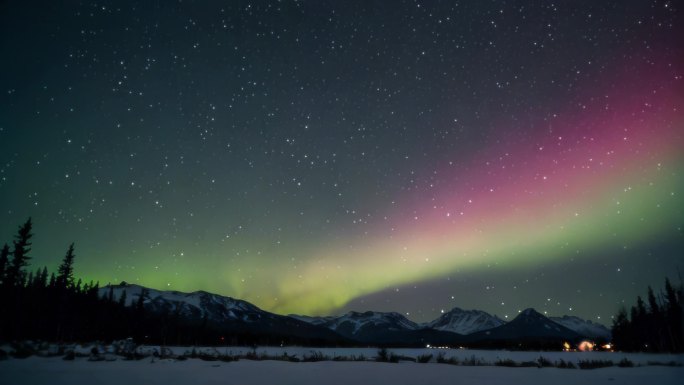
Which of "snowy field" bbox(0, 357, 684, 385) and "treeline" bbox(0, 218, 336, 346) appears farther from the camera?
"treeline" bbox(0, 218, 336, 346)

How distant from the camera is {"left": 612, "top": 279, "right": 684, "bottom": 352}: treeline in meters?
83.2

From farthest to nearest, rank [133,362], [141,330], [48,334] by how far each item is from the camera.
Answer: [141,330]
[48,334]
[133,362]

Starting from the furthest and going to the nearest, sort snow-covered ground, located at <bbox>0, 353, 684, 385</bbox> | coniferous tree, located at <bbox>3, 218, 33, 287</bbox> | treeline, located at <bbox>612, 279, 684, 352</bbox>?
treeline, located at <bbox>612, 279, 684, 352</bbox>, coniferous tree, located at <bbox>3, 218, 33, 287</bbox>, snow-covered ground, located at <bbox>0, 353, 684, 385</bbox>

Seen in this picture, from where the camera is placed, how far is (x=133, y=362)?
17812mm

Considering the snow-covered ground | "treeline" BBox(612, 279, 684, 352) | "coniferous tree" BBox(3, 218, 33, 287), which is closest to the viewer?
the snow-covered ground

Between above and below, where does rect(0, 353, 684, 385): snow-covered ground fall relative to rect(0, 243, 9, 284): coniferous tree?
below

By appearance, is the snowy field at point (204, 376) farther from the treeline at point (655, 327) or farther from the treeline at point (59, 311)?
the treeline at point (655, 327)

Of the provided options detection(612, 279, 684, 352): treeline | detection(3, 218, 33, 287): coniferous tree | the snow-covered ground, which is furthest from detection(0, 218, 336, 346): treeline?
detection(612, 279, 684, 352): treeline

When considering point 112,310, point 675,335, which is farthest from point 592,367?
point 112,310

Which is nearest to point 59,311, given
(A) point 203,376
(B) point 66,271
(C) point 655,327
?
(B) point 66,271

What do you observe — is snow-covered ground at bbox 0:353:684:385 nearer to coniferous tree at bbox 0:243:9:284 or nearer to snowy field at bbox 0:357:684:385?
snowy field at bbox 0:357:684:385

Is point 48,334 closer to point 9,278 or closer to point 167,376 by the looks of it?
point 9,278

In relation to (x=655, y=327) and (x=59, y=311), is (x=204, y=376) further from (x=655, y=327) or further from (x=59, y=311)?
(x=655, y=327)

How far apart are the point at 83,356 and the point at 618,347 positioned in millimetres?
122699
